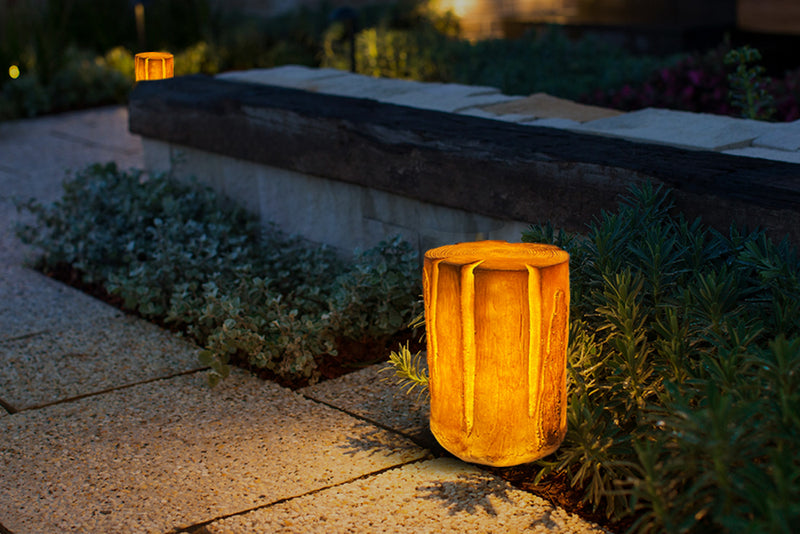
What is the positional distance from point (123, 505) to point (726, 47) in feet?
17.5

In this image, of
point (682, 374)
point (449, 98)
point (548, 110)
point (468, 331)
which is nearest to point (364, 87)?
point (449, 98)

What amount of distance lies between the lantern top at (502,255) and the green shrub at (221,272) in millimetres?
1084

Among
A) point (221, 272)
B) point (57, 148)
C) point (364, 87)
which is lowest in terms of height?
point (221, 272)

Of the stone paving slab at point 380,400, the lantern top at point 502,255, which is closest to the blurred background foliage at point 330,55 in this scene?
the stone paving slab at point 380,400

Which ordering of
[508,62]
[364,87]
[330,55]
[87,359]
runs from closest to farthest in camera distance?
[87,359] < [364,87] < [508,62] < [330,55]

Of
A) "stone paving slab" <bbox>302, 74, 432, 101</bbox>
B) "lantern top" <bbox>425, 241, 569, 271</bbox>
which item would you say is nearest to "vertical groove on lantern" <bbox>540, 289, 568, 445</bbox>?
"lantern top" <bbox>425, 241, 569, 271</bbox>

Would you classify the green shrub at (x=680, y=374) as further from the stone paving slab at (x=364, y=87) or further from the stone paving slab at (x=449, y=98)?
the stone paving slab at (x=364, y=87)

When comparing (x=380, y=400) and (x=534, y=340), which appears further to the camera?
(x=380, y=400)

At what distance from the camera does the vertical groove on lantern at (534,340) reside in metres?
2.43

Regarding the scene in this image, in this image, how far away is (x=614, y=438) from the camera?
261 centimetres

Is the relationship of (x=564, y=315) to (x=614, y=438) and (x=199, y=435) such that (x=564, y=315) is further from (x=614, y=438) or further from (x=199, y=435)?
(x=199, y=435)

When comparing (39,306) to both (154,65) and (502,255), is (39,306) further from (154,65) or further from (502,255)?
(502,255)

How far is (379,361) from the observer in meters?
3.74

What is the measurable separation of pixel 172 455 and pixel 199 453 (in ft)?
0.28
